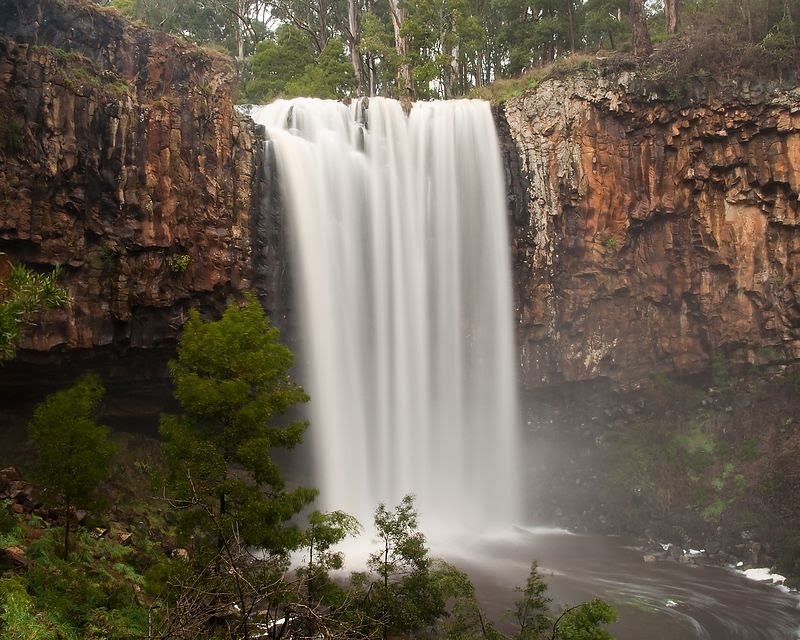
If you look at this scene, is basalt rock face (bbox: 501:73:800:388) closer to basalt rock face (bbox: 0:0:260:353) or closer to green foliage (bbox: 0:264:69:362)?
basalt rock face (bbox: 0:0:260:353)

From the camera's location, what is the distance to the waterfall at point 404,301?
22.9 meters

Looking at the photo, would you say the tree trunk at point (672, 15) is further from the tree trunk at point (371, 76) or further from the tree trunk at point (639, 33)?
the tree trunk at point (371, 76)

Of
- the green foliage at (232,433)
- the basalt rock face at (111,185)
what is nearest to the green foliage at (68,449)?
the green foliage at (232,433)

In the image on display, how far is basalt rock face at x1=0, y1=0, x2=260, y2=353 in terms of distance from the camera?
16.7m

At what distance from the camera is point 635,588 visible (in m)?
17.4

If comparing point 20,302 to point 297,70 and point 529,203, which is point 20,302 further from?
point 297,70

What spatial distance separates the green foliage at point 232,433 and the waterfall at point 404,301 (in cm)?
1212

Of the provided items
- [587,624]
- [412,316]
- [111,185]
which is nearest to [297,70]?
[412,316]

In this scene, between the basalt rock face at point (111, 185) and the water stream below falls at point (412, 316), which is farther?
the water stream below falls at point (412, 316)

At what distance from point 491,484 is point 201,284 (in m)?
13.5

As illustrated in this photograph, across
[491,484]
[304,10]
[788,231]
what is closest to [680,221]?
[788,231]

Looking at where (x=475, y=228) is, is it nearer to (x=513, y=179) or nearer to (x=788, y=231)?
(x=513, y=179)

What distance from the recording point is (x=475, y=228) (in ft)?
83.6

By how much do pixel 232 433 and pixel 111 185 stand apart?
36.5 feet
